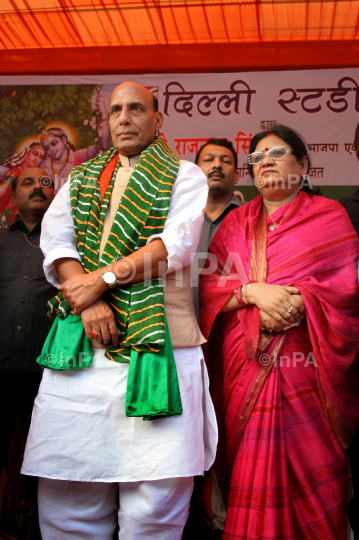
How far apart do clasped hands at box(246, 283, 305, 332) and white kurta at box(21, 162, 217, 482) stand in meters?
0.39

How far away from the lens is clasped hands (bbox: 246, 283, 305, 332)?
214 centimetres

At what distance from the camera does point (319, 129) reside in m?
3.68

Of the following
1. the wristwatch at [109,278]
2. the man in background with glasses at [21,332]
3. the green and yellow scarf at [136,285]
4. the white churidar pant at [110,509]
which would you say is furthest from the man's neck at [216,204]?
the white churidar pant at [110,509]

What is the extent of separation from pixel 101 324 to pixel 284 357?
32.9 inches

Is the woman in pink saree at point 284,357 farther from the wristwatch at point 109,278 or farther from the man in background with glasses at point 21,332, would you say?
the man in background with glasses at point 21,332

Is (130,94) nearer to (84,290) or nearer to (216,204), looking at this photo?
(84,290)

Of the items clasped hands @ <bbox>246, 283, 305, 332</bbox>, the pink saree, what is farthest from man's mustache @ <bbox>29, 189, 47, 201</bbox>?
clasped hands @ <bbox>246, 283, 305, 332</bbox>

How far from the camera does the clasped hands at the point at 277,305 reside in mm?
2141

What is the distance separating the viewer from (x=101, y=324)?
1857mm

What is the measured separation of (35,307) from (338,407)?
156 cm

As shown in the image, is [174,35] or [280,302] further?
[174,35]

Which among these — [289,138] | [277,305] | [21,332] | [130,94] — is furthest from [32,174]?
[277,305]

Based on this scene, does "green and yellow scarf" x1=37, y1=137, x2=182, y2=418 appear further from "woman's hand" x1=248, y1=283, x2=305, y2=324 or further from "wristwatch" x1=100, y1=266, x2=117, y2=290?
"woman's hand" x1=248, y1=283, x2=305, y2=324

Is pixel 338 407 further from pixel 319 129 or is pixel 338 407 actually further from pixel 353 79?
pixel 353 79
